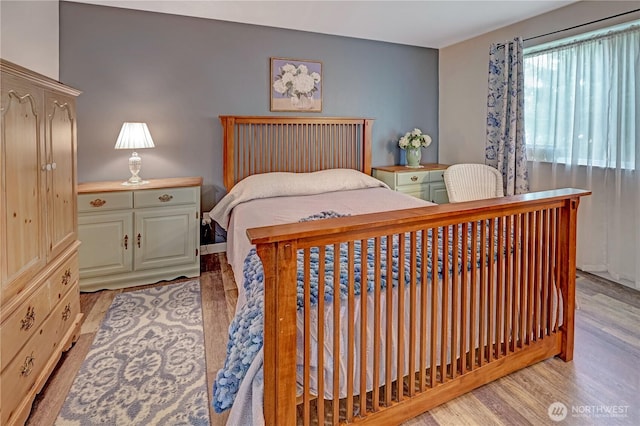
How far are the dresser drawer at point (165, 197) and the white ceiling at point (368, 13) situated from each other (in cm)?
155

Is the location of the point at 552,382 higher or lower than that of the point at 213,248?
lower

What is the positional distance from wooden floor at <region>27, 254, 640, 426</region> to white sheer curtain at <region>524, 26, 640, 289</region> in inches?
23.8

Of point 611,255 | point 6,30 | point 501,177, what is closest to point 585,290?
point 611,255

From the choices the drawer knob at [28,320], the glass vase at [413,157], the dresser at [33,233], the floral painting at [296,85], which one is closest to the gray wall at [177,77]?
the floral painting at [296,85]

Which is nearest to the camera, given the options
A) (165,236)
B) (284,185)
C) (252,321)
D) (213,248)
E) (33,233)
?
(252,321)

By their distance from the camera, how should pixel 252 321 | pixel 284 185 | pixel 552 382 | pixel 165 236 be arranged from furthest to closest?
pixel 284 185, pixel 165 236, pixel 552 382, pixel 252 321

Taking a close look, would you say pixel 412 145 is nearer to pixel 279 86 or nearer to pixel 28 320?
pixel 279 86

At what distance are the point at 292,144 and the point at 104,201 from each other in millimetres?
1799

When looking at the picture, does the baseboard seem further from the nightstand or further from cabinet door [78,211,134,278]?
the nightstand

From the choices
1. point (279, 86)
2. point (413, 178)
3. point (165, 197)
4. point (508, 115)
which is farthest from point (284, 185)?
point (508, 115)

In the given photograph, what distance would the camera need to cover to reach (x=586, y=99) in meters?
3.09

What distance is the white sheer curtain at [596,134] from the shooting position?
9.34ft

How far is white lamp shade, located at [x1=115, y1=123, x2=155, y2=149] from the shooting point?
3063mm

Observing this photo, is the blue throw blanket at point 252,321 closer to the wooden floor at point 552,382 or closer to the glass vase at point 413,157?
the wooden floor at point 552,382
